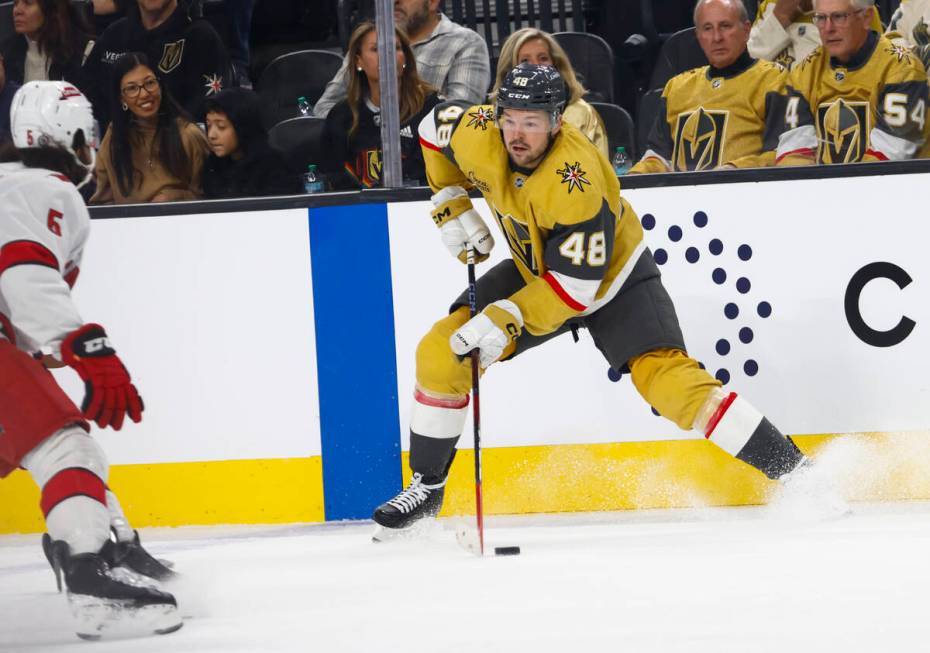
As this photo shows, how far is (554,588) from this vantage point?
2631mm

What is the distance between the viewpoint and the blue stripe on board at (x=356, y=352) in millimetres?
3742

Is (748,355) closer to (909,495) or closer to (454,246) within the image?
(909,495)

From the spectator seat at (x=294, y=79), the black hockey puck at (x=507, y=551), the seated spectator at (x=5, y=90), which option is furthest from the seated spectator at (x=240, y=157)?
the black hockey puck at (x=507, y=551)

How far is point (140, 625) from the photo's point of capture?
2273 mm

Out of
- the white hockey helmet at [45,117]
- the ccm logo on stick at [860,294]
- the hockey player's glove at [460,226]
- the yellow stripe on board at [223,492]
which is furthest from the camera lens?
the yellow stripe on board at [223,492]

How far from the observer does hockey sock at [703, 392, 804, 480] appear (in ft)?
10.6

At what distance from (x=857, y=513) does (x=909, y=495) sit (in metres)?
0.29

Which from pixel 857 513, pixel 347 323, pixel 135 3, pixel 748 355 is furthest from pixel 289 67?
pixel 857 513

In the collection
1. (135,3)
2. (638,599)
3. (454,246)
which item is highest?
(135,3)

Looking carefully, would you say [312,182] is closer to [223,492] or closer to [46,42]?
[223,492]

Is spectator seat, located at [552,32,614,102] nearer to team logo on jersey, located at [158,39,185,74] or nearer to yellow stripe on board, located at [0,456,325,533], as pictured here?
team logo on jersey, located at [158,39,185,74]

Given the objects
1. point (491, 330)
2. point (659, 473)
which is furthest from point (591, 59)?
point (491, 330)

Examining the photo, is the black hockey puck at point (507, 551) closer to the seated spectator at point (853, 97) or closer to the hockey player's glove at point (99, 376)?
the hockey player's glove at point (99, 376)

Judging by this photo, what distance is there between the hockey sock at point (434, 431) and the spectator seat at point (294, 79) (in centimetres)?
146
